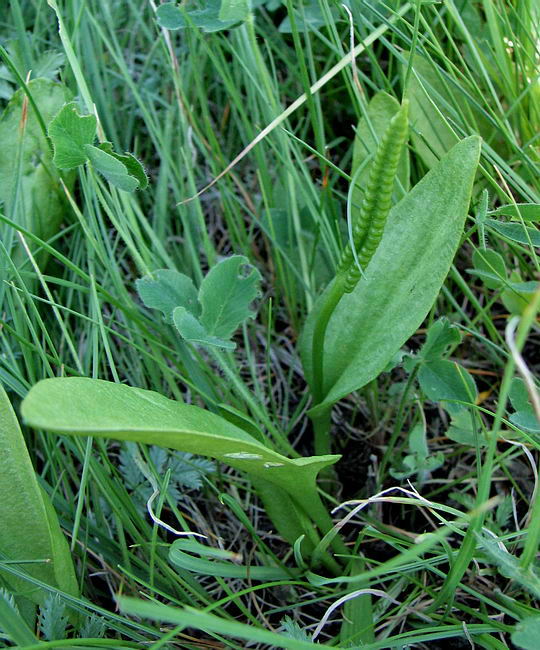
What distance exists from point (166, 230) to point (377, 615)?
0.77 m

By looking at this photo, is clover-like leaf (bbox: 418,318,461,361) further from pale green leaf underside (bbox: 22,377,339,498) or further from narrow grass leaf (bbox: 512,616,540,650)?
narrow grass leaf (bbox: 512,616,540,650)

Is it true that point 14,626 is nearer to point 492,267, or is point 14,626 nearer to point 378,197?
point 378,197

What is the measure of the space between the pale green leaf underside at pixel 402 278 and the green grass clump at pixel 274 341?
3 cm

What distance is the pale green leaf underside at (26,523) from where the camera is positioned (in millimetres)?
753

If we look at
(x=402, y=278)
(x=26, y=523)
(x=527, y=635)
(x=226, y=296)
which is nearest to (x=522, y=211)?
(x=402, y=278)

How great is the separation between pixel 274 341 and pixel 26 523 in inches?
21.8

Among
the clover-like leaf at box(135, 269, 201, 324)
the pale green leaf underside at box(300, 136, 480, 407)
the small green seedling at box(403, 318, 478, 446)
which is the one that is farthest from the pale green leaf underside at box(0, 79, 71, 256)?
the small green seedling at box(403, 318, 478, 446)

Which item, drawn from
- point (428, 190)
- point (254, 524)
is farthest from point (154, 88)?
point (254, 524)

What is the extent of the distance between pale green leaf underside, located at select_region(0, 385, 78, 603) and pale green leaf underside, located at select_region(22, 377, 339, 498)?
0.15 m

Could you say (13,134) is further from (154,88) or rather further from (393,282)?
(393,282)

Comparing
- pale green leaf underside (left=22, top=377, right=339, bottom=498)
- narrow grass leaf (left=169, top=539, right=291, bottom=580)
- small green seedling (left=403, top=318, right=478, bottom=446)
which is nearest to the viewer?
pale green leaf underside (left=22, top=377, right=339, bottom=498)

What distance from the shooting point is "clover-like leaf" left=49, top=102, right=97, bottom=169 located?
0.81 meters

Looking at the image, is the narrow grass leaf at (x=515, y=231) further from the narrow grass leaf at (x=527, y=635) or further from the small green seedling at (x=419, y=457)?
the narrow grass leaf at (x=527, y=635)

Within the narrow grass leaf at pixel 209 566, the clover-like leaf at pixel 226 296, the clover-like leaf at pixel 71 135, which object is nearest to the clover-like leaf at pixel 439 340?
the clover-like leaf at pixel 226 296
